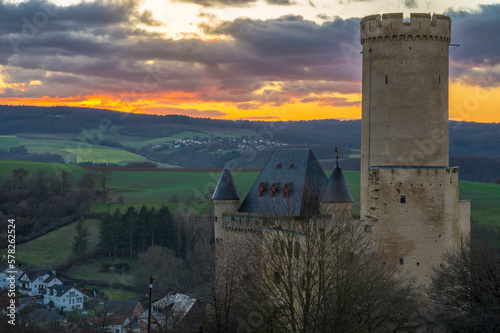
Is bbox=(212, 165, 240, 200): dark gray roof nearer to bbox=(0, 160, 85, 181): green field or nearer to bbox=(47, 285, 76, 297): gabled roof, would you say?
bbox=(47, 285, 76, 297): gabled roof

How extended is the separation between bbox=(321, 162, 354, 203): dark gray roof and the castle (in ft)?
12.7

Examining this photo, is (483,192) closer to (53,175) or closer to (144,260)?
(144,260)

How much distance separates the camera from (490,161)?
13825 cm

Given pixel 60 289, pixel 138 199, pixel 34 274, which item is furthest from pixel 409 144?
pixel 138 199

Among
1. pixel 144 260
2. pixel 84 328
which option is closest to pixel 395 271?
pixel 84 328

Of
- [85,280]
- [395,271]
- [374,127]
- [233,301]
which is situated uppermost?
[374,127]

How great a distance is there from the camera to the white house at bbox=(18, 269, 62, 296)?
265ft

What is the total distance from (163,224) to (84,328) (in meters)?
40.8

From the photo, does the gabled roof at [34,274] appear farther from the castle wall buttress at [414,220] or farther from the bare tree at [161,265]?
the castle wall buttress at [414,220]

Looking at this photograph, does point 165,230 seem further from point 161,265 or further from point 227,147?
point 227,147

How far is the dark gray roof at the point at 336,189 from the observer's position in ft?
131

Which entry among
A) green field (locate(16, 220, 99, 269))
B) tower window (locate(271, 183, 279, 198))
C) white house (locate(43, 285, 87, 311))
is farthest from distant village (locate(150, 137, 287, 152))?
tower window (locate(271, 183, 279, 198))

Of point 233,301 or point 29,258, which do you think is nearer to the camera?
point 233,301

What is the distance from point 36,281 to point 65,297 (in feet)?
30.0
